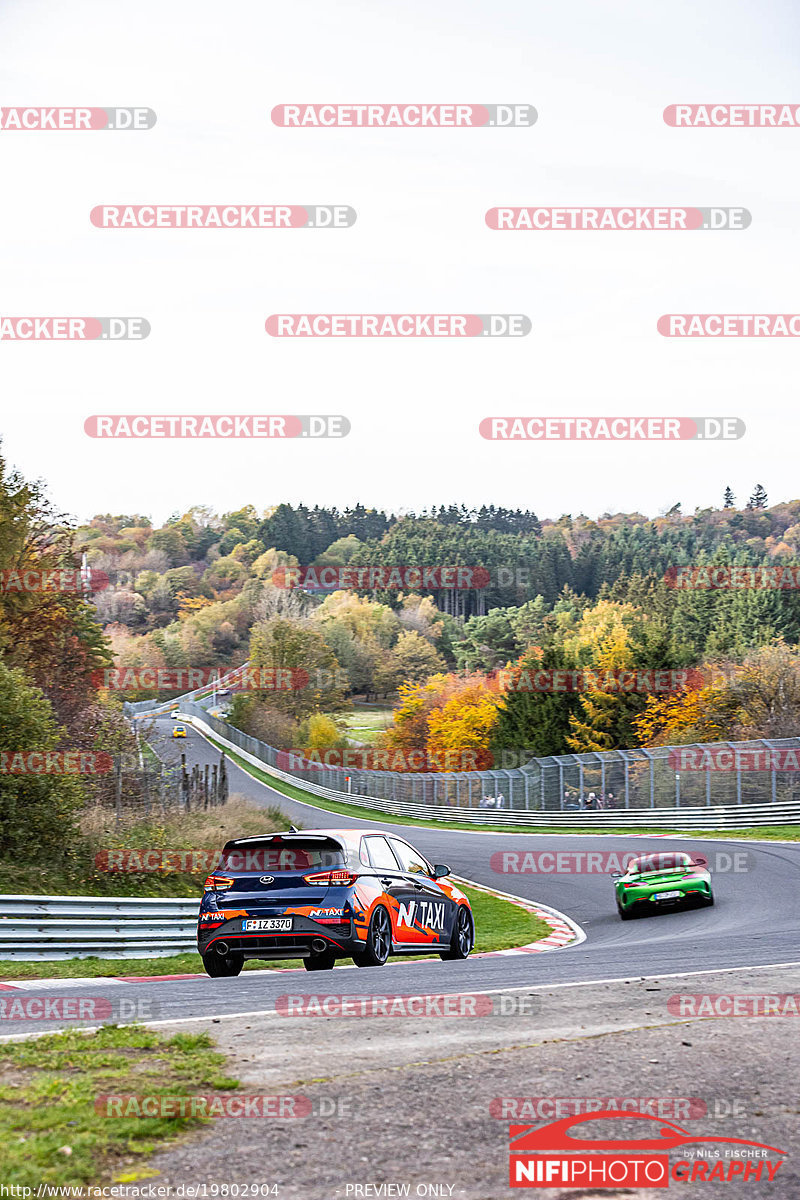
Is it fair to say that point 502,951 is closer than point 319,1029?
No

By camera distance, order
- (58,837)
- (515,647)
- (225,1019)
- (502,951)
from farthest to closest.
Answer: (515,647) → (58,837) → (502,951) → (225,1019)

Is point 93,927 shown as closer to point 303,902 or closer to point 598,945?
point 303,902

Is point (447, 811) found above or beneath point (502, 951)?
beneath

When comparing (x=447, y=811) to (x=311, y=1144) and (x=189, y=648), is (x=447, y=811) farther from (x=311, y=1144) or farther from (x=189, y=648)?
(x=189, y=648)

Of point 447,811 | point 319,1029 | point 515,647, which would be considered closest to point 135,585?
point 515,647

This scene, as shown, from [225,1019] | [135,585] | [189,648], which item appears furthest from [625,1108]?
[135,585]

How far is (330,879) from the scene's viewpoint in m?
10.8

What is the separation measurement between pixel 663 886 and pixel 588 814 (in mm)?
24752

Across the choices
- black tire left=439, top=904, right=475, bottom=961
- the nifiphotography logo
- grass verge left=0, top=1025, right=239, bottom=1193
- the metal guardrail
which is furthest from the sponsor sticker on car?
the nifiphotography logo

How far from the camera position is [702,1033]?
293 inches

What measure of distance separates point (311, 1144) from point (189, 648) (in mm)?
137334

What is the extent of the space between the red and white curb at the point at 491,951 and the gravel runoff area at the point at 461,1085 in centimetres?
430

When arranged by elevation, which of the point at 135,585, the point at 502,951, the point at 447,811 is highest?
the point at 135,585

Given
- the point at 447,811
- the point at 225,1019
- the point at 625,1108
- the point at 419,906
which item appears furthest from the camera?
the point at 447,811
